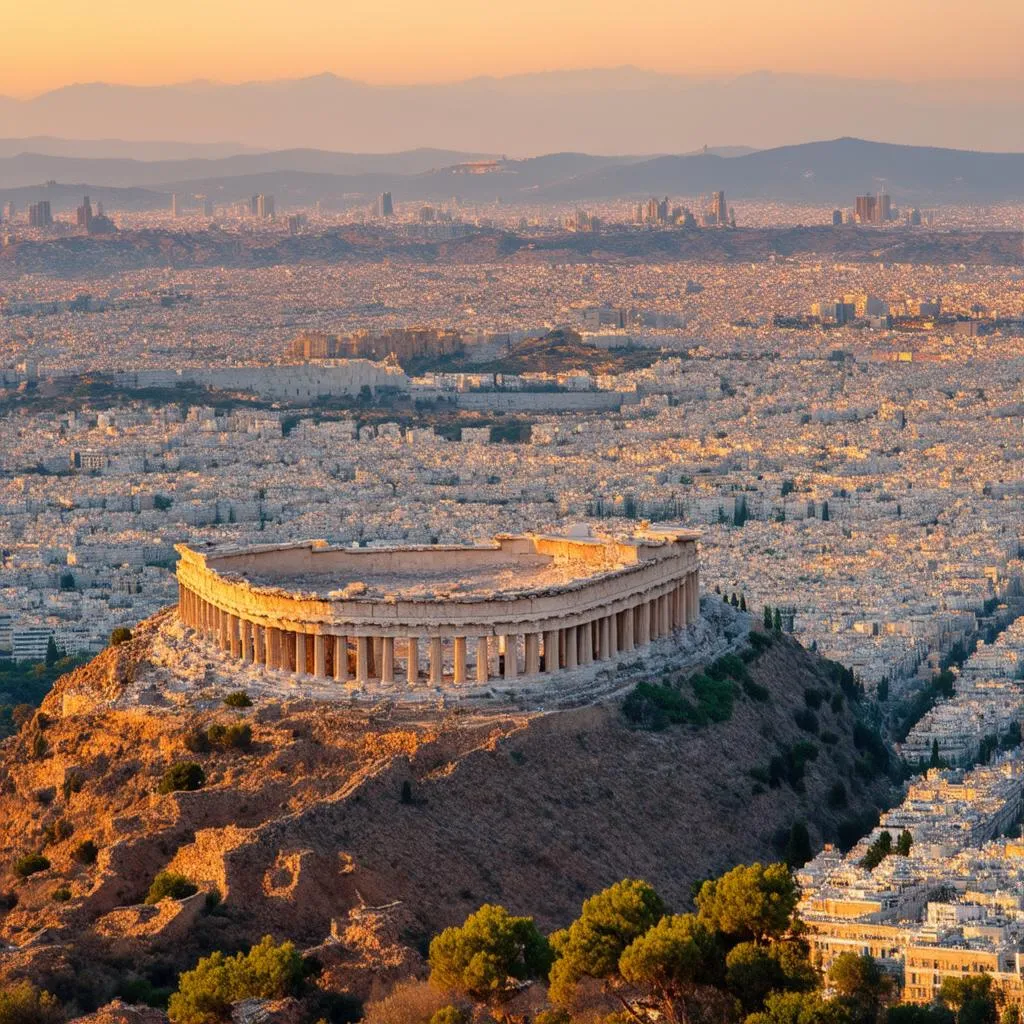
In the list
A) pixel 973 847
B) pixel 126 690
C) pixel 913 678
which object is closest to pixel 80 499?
pixel 913 678

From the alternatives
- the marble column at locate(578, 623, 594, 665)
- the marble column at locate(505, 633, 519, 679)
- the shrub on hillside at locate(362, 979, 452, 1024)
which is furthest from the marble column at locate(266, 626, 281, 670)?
the shrub on hillside at locate(362, 979, 452, 1024)

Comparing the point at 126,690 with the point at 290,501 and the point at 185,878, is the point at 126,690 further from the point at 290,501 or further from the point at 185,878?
the point at 290,501

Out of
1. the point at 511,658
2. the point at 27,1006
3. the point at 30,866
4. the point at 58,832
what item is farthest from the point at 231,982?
the point at 511,658

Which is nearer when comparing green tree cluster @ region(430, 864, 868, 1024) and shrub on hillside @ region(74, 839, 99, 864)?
green tree cluster @ region(430, 864, 868, 1024)

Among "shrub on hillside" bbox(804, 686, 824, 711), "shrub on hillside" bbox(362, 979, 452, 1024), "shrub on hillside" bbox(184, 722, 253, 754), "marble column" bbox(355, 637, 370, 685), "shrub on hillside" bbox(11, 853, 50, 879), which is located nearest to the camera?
"shrub on hillside" bbox(362, 979, 452, 1024)

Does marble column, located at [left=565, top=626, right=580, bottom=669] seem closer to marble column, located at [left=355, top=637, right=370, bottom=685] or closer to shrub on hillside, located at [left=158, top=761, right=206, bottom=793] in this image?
marble column, located at [left=355, top=637, right=370, bottom=685]

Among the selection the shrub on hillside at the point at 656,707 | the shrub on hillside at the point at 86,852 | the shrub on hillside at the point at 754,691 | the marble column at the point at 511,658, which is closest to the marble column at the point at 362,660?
the marble column at the point at 511,658
